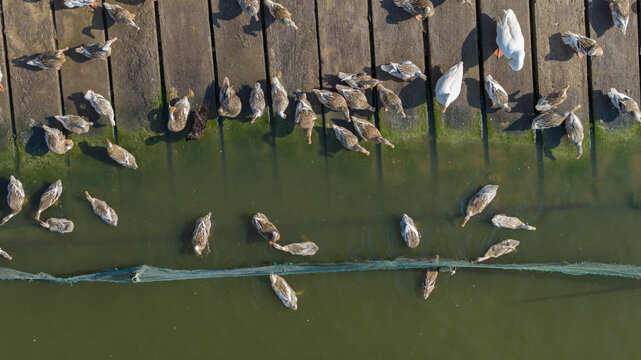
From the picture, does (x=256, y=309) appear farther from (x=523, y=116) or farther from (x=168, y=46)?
(x=523, y=116)

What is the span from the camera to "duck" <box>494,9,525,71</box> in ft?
14.4

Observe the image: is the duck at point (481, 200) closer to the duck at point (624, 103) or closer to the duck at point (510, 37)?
the duck at point (510, 37)

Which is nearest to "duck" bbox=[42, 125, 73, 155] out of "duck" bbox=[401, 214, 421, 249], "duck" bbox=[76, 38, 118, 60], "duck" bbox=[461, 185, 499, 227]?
"duck" bbox=[76, 38, 118, 60]

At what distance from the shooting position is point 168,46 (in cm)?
454

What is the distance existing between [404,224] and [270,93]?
66.7 inches

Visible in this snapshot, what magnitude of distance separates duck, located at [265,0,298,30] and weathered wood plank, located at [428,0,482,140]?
1.26 meters

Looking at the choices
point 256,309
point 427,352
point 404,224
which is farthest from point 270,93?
point 427,352

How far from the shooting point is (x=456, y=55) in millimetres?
4590

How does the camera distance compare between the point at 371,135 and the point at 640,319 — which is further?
the point at 640,319

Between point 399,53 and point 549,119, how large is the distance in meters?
1.45

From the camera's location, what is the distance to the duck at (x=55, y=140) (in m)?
4.43

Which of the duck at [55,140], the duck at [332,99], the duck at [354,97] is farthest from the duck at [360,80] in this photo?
the duck at [55,140]

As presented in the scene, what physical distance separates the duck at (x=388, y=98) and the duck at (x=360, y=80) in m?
0.08

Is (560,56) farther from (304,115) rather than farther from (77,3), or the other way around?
(77,3)
